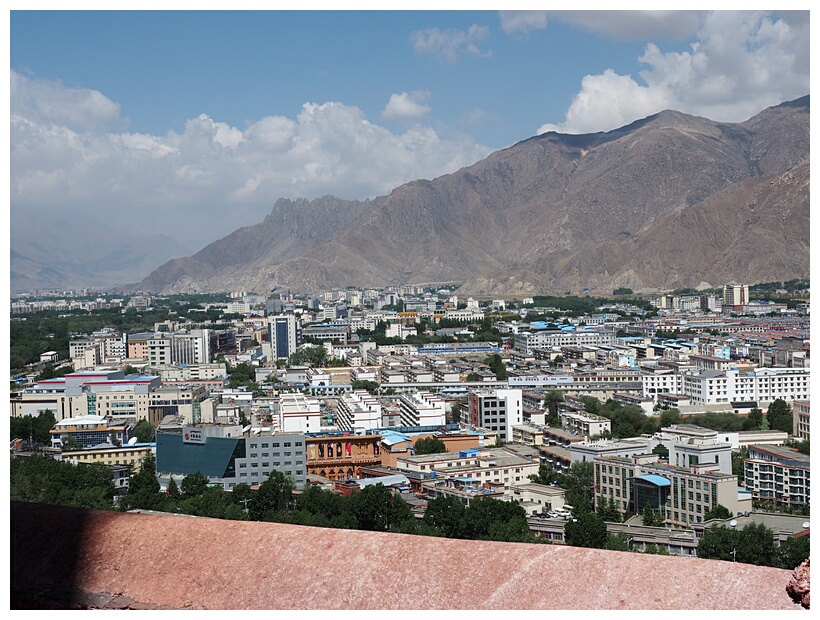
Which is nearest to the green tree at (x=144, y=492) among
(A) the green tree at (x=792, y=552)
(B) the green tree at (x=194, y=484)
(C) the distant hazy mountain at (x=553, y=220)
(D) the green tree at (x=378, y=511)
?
(B) the green tree at (x=194, y=484)

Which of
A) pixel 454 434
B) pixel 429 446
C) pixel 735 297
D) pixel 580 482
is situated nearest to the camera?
pixel 580 482

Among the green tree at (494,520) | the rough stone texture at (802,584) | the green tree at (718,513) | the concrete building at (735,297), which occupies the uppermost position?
the concrete building at (735,297)

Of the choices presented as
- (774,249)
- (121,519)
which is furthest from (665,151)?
(121,519)

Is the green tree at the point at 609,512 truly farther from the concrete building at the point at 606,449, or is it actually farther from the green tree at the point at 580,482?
the concrete building at the point at 606,449

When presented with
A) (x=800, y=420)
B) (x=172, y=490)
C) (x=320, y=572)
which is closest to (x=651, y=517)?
(x=172, y=490)

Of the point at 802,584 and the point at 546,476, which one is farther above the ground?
the point at 802,584

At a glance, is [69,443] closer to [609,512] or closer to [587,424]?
[587,424]
